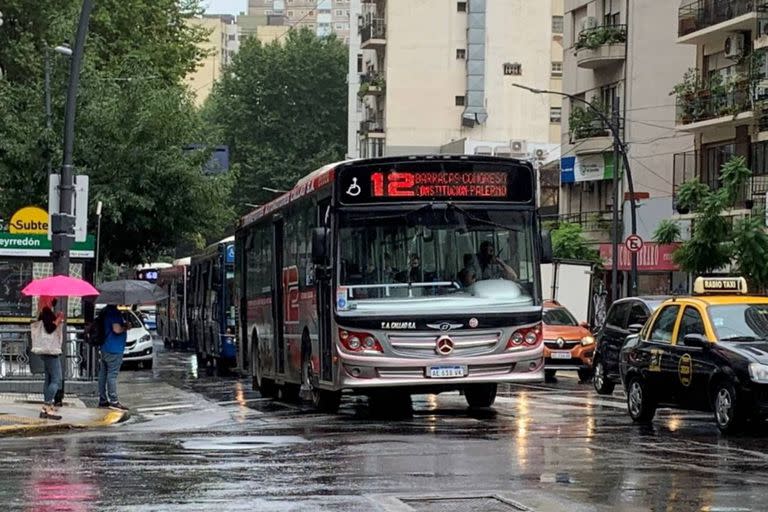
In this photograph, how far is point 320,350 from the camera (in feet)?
74.3

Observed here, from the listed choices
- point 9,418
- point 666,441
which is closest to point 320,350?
point 9,418

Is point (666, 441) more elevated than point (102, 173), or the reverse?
point (102, 173)

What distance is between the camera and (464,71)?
89.2 metres

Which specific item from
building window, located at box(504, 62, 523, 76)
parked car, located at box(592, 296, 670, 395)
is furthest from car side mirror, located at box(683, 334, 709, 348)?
building window, located at box(504, 62, 523, 76)

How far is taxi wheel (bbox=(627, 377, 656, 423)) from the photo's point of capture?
21.2 meters

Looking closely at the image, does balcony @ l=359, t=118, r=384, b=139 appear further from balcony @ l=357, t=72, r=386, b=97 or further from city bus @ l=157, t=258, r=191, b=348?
city bus @ l=157, t=258, r=191, b=348

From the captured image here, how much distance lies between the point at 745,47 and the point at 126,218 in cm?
1860

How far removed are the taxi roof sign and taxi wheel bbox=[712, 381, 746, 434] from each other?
2.91m

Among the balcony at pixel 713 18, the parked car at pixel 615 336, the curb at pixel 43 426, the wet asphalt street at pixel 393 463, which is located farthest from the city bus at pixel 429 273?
the balcony at pixel 713 18

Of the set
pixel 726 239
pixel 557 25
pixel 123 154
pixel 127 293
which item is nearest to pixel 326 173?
pixel 127 293

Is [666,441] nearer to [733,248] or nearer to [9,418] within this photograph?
[9,418]

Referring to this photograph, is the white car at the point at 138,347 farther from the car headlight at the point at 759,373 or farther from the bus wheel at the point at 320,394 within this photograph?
the car headlight at the point at 759,373

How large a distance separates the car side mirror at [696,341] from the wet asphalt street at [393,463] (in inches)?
40.2

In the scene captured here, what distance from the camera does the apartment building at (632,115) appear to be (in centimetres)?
5722
